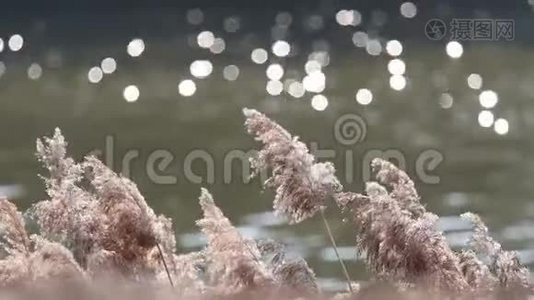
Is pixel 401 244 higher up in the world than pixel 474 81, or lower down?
lower down

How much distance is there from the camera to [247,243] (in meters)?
2.05

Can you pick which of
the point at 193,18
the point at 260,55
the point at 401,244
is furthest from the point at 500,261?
the point at 193,18

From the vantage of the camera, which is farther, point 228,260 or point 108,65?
point 108,65

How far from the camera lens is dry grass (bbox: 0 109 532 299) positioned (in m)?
2.00

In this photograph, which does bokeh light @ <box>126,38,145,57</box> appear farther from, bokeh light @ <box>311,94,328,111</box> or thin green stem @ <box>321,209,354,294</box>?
thin green stem @ <box>321,209,354,294</box>

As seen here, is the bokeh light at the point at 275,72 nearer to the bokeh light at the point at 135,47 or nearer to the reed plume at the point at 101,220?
the bokeh light at the point at 135,47

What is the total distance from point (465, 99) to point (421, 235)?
0.35 meters

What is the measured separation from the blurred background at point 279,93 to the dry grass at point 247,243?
42 mm

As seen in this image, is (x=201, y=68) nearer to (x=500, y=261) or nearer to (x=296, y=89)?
(x=296, y=89)

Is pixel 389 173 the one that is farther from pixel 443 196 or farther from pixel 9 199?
pixel 9 199

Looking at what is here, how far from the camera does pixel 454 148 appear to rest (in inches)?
84.3

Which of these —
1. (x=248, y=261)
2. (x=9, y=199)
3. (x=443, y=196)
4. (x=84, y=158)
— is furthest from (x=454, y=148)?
(x=9, y=199)

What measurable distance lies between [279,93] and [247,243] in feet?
1.16

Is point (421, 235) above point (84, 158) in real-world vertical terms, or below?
below
